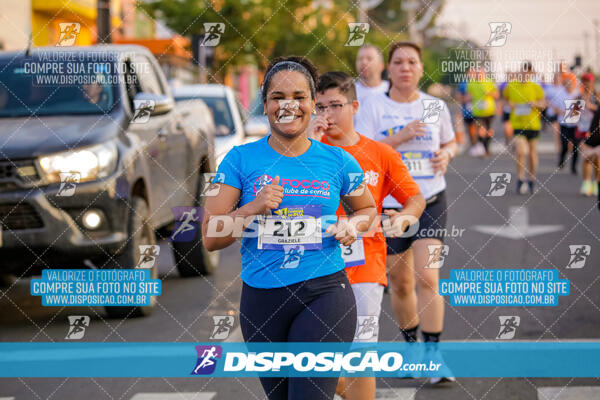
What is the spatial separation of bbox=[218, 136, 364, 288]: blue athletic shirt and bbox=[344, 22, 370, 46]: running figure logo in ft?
9.36

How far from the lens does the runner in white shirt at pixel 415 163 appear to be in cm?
560

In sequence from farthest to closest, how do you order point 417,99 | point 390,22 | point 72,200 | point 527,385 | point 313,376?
point 390,22 < point 72,200 < point 417,99 < point 527,385 < point 313,376

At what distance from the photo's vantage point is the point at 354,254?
14.4ft

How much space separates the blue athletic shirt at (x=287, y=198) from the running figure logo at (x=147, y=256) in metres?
3.75

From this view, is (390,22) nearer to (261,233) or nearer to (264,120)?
(264,120)

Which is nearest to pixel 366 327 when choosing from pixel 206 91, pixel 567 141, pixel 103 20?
pixel 103 20

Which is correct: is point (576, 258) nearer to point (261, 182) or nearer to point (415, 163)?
point (415, 163)

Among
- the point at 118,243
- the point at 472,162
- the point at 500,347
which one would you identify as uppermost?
the point at 118,243

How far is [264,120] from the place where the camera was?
14609 millimetres

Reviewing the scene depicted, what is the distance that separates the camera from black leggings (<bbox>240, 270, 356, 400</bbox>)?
11.3 feet

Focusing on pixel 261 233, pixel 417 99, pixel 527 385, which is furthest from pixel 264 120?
pixel 261 233

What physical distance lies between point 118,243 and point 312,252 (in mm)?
3752

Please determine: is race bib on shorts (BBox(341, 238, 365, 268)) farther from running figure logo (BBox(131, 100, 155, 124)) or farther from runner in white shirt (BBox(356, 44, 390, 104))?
runner in white shirt (BBox(356, 44, 390, 104))

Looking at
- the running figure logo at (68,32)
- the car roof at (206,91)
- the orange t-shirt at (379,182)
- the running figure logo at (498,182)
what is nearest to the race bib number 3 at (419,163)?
the running figure logo at (498,182)
